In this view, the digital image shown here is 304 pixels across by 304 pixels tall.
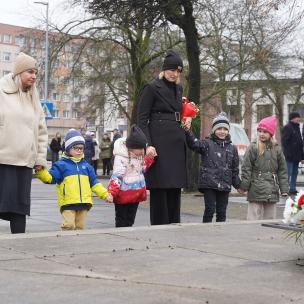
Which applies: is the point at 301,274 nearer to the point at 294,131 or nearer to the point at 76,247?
the point at 76,247

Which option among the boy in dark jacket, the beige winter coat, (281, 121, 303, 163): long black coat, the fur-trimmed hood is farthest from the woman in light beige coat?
(281, 121, 303, 163): long black coat

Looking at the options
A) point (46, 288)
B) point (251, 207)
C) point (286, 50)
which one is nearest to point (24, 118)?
point (46, 288)

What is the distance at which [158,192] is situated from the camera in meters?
8.42

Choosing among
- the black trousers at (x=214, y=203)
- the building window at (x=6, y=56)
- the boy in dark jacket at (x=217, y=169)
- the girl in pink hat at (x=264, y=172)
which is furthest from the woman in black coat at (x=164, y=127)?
the building window at (x=6, y=56)

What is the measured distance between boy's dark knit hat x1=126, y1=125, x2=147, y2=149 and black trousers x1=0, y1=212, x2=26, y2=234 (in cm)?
172

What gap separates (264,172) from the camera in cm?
976

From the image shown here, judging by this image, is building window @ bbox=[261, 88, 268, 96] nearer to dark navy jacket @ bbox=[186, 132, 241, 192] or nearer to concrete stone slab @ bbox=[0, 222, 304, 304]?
dark navy jacket @ bbox=[186, 132, 241, 192]

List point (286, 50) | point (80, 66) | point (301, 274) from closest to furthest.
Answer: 1. point (301, 274)
2. point (80, 66)
3. point (286, 50)

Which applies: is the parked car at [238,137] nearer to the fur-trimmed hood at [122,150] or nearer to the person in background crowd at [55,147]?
the person in background crowd at [55,147]

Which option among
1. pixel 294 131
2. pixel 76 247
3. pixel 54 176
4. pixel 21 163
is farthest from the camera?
pixel 294 131

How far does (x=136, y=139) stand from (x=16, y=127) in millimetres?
1845

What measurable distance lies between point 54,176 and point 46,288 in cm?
363

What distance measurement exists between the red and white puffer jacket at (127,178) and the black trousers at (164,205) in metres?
0.38

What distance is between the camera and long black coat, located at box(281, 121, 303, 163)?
58.5 ft
